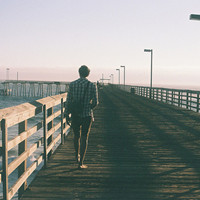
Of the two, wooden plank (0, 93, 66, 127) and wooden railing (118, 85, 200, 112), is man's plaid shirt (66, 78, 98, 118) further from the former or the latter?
wooden railing (118, 85, 200, 112)

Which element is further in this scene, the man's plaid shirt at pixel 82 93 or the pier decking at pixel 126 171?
the man's plaid shirt at pixel 82 93

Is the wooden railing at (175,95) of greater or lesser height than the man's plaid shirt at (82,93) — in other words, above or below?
below

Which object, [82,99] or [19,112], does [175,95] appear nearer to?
[82,99]

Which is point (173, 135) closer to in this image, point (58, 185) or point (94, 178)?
point (94, 178)

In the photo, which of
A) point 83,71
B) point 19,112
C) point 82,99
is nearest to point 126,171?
point 82,99

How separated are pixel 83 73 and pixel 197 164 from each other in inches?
110

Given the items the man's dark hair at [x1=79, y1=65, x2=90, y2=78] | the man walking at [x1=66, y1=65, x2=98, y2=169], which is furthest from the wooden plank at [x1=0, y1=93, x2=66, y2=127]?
the man's dark hair at [x1=79, y1=65, x2=90, y2=78]

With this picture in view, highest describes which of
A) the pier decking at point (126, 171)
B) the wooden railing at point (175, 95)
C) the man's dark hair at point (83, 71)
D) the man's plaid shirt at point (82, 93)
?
the man's dark hair at point (83, 71)

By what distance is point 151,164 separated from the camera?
5590 mm

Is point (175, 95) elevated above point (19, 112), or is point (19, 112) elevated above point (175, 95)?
point (19, 112)

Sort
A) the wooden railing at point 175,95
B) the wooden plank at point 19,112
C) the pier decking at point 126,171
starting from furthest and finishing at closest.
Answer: the wooden railing at point 175,95
the pier decking at point 126,171
the wooden plank at point 19,112

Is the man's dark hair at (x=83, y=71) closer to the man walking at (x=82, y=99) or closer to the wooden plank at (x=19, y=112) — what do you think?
the man walking at (x=82, y=99)

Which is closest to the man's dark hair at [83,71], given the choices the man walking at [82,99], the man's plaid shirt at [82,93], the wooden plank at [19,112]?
the man walking at [82,99]

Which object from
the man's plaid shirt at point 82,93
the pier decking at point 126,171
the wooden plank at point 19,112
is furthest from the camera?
the man's plaid shirt at point 82,93
